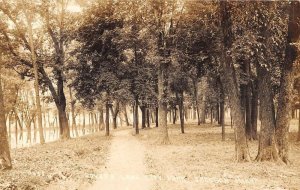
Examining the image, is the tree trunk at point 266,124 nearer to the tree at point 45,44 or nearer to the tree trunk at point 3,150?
the tree trunk at point 3,150

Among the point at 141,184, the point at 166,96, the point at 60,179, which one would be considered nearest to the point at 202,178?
the point at 141,184

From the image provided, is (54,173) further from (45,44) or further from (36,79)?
(45,44)

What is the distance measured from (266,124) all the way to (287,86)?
6.78 ft

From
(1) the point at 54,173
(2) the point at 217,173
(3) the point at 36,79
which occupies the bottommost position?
(2) the point at 217,173

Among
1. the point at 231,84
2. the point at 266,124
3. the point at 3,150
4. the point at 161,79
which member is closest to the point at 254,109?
the point at 161,79

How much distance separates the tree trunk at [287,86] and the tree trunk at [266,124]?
0.35 metres

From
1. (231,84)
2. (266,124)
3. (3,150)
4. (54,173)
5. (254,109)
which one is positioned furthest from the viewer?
(254,109)

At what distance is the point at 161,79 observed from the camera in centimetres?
3080

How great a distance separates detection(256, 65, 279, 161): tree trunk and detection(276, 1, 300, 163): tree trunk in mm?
355

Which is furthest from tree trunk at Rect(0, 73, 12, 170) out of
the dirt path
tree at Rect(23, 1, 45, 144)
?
tree at Rect(23, 1, 45, 144)

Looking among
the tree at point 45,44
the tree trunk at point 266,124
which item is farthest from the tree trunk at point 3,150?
the tree at point 45,44

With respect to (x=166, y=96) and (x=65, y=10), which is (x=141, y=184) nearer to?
(x=166, y=96)

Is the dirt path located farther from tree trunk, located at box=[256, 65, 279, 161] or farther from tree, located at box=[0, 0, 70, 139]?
tree, located at box=[0, 0, 70, 139]

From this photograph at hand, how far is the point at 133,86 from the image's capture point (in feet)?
133
